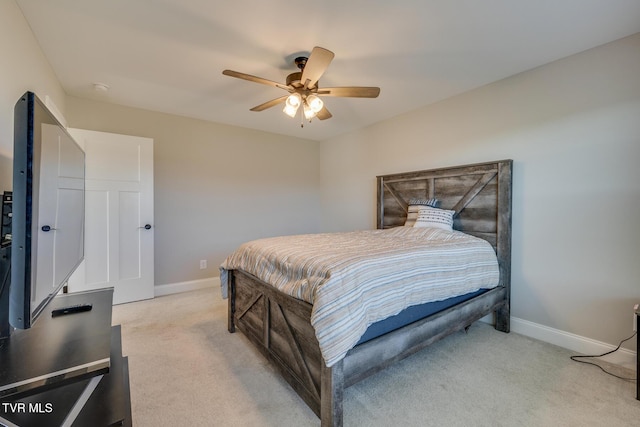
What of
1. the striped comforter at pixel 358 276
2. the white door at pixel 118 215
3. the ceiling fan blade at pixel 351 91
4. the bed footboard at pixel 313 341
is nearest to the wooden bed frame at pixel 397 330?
the bed footboard at pixel 313 341

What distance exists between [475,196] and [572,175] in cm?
75

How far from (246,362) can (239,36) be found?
244 centimetres

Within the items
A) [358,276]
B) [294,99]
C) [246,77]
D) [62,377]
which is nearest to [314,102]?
[294,99]

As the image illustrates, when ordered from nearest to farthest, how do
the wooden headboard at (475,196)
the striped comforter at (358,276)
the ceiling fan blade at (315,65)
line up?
1. the striped comforter at (358,276)
2. the ceiling fan blade at (315,65)
3. the wooden headboard at (475,196)

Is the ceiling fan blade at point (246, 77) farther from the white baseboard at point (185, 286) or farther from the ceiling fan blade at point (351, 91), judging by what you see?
the white baseboard at point (185, 286)

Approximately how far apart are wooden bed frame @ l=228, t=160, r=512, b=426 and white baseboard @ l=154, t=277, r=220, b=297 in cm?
161

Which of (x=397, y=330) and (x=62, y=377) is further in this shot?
(x=397, y=330)

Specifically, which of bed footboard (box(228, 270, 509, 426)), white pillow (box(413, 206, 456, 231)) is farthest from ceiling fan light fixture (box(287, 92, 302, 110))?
white pillow (box(413, 206, 456, 231))

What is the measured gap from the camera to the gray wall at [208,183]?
3539 millimetres

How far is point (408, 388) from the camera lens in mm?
1778

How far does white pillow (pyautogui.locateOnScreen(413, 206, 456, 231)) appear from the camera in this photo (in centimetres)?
282

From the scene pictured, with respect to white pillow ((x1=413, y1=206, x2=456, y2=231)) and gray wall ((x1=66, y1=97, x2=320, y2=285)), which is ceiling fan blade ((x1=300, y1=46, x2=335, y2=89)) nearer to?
white pillow ((x1=413, y1=206, x2=456, y2=231))

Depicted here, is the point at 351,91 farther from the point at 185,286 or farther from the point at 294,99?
the point at 185,286

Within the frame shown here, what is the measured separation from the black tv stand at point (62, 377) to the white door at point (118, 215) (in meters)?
2.13
